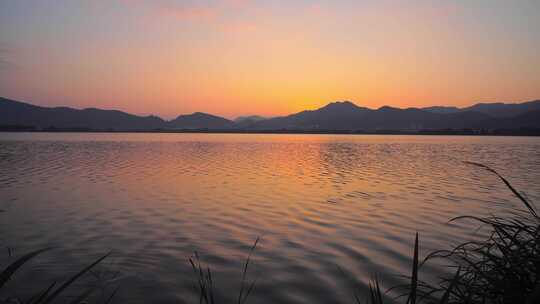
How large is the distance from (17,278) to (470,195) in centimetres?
2130

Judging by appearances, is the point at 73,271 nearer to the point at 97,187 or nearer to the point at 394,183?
the point at 97,187

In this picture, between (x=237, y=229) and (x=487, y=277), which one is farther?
(x=237, y=229)

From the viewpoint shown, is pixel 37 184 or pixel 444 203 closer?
pixel 444 203

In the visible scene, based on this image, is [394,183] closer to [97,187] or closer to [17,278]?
[97,187]

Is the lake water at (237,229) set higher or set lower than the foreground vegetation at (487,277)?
lower

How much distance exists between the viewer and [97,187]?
22797mm

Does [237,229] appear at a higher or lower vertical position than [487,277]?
lower

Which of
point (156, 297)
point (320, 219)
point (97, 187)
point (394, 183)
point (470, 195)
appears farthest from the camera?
point (394, 183)

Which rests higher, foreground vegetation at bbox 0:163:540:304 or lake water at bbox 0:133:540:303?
foreground vegetation at bbox 0:163:540:304

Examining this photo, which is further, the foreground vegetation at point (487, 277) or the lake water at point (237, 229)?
the lake water at point (237, 229)

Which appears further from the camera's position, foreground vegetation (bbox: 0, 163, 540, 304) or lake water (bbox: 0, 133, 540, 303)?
lake water (bbox: 0, 133, 540, 303)

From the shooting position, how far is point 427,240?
11.8m

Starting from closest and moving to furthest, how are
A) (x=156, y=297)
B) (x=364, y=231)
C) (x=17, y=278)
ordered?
(x=156, y=297) < (x=17, y=278) < (x=364, y=231)

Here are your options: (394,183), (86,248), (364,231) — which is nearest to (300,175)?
(394,183)
